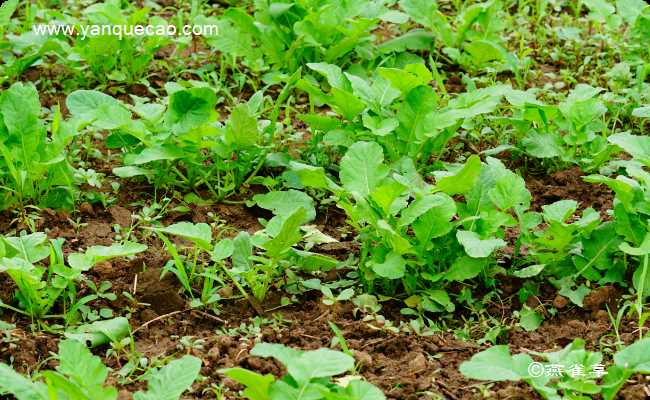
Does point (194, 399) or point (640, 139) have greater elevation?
point (640, 139)

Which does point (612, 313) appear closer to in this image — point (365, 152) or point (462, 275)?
point (462, 275)

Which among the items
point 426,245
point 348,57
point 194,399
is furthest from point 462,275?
point 348,57

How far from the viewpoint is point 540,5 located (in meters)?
5.40

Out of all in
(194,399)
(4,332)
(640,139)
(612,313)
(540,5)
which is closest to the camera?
(194,399)

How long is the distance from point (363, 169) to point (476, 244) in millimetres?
489

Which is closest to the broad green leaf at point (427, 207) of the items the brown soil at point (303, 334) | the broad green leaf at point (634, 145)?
the brown soil at point (303, 334)

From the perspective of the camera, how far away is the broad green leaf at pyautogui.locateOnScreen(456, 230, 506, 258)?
10.3 ft

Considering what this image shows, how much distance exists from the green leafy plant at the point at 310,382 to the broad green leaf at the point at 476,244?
27.1 inches

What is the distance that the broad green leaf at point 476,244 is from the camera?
3.15 meters

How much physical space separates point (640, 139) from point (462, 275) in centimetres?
85

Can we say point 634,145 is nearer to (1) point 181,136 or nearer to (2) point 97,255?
(1) point 181,136

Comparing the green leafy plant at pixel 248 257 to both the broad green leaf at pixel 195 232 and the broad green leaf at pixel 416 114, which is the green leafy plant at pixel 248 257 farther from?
the broad green leaf at pixel 416 114

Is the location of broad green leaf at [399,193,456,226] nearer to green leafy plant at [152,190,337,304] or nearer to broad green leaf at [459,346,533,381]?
green leafy plant at [152,190,337,304]

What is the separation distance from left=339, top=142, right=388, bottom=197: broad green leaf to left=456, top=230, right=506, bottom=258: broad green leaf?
349mm
